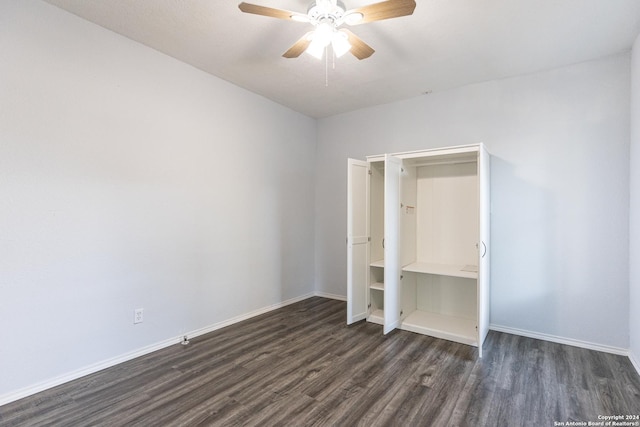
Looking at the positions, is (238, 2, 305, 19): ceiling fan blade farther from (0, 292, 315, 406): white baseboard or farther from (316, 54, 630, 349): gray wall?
(0, 292, 315, 406): white baseboard

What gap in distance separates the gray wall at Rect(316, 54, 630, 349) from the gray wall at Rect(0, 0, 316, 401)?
283 cm

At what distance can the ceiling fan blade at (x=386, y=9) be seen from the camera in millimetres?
1868

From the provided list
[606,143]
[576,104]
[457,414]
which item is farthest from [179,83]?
[606,143]

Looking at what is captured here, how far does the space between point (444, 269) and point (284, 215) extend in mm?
2295

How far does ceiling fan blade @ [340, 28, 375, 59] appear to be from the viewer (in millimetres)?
2268

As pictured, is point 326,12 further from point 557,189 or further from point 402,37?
point 557,189

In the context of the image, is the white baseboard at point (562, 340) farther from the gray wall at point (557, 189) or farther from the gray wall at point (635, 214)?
the gray wall at point (635, 214)

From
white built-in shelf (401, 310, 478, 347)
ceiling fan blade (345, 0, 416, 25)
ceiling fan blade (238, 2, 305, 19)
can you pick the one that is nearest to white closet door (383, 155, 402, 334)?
white built-in shelf (401, 310, 478, 347)

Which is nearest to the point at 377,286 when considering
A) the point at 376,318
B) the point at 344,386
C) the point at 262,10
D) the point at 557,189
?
the point at 376,318

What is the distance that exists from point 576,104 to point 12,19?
16.2ft

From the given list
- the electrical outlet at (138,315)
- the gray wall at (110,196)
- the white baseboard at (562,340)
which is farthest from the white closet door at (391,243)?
the electrical outlet at (138,315)

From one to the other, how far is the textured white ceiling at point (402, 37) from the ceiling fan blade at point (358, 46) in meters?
0.30

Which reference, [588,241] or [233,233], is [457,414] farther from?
[233,233]

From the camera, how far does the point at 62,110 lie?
2477mm
